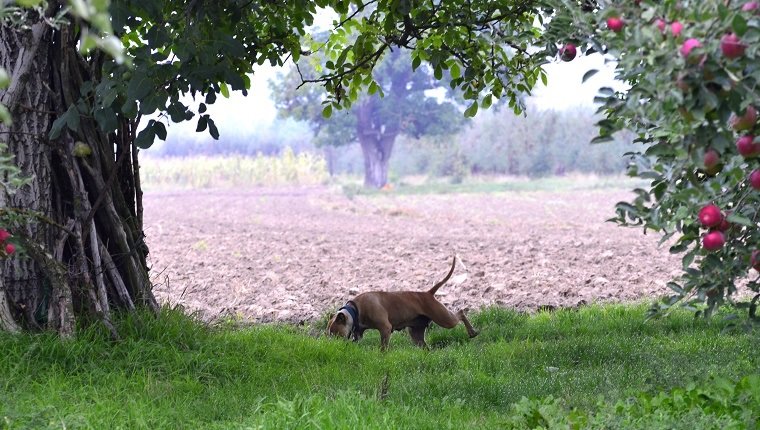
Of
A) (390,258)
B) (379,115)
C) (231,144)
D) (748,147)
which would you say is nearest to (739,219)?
(748,147)

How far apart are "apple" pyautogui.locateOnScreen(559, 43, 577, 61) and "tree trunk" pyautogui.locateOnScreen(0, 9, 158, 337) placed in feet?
10.9

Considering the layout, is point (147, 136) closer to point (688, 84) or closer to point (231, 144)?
point (688, 84)

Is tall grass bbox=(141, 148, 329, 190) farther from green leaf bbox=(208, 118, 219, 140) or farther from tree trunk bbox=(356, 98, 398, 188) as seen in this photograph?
green leaf bbox=(208, 118, 219, 140)

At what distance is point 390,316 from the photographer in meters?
8.67

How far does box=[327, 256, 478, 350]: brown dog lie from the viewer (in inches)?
336

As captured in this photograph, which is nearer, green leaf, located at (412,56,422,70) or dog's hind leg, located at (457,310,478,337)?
green leaf, located at (412,56,422,70)

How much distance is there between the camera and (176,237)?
20.1 m

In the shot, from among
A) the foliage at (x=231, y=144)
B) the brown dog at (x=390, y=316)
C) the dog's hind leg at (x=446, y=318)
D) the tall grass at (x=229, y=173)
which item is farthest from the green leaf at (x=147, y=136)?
the foliage at (x=231, y=144)

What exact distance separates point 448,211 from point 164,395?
23.6 metres

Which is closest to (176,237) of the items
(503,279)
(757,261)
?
(503,279)

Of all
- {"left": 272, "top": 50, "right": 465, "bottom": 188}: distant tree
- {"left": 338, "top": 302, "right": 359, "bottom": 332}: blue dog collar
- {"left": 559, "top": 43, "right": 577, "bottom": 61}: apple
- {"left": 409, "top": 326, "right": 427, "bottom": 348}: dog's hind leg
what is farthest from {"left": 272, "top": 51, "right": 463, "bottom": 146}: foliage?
{"left": 559, "top": 43, "right": 577, "bottom": 61}: apple

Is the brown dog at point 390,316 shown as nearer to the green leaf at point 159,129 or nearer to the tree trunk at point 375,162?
the green leaf at point 159,129

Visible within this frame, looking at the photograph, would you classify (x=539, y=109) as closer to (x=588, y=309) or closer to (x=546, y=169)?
(x=546, y=169)

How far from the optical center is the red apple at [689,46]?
121 inches
